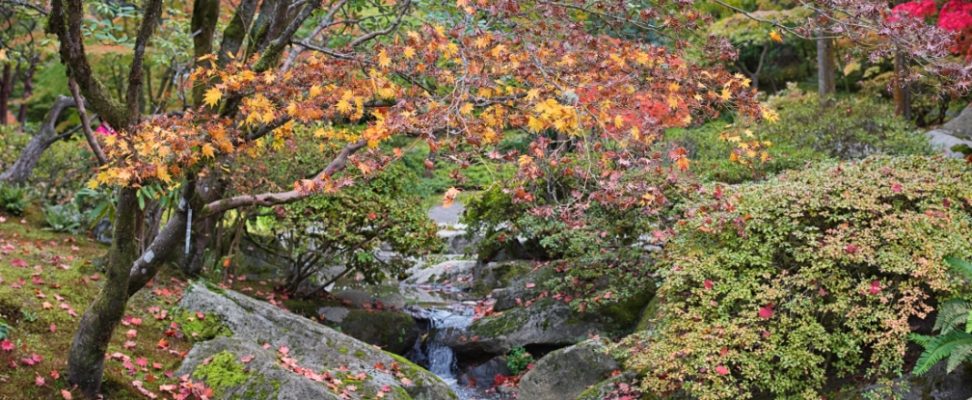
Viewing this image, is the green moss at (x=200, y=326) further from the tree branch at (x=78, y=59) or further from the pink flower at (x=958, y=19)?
the pink flower at (x=958, y=19)

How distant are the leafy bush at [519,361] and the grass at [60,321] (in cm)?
373

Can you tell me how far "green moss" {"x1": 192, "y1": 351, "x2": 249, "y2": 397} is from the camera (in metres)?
5.52

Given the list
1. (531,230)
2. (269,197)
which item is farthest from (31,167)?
(269,197)

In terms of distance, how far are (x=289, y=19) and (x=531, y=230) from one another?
15.1 ft

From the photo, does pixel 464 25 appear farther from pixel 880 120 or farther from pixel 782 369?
pixel 880 120

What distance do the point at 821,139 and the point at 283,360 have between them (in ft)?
28.1

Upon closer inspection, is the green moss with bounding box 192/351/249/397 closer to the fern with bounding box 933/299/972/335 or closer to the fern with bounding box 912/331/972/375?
the fern with bounding box 912/331/972/375

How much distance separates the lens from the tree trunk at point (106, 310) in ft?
14.9

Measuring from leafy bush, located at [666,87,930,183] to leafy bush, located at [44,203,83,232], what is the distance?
26.0 ft

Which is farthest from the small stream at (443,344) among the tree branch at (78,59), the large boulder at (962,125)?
the large boulder at (962,125)

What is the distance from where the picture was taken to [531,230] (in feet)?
30.0

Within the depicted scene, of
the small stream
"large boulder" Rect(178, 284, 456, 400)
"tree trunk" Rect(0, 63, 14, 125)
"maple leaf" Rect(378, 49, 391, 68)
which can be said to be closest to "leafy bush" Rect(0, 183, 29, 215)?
"large boulder" Rect(178, 284, 456, 400)

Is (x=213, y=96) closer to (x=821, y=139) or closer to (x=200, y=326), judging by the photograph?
(x=200, y=326)

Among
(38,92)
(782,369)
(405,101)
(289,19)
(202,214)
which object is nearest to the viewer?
(405,101)
